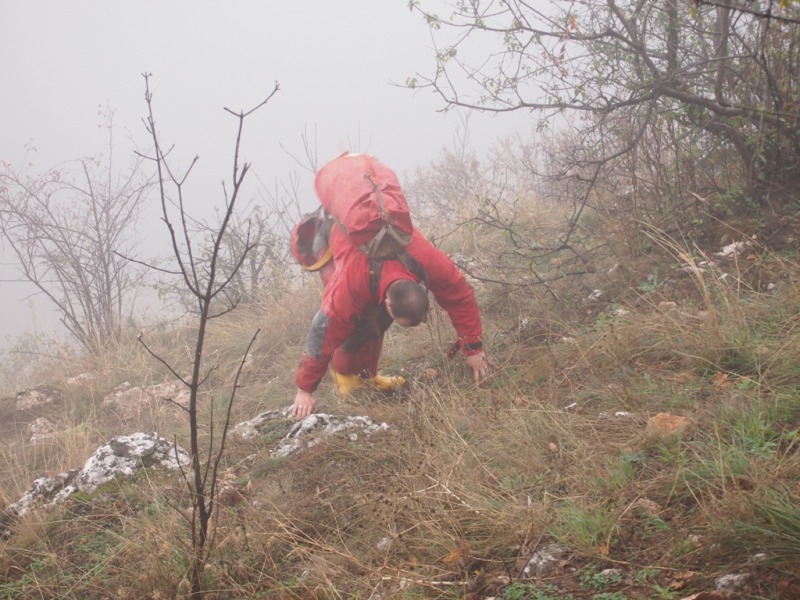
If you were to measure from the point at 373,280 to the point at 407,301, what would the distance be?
301mm

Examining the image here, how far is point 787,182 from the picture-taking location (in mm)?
3713

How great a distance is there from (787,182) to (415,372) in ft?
8.25

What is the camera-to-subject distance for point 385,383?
379cm

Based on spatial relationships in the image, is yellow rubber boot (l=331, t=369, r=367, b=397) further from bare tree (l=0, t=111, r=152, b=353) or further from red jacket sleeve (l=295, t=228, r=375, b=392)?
bare tree (l=0, t=111, r=152, b=353)

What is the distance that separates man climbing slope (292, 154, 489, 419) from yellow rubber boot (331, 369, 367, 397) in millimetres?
272

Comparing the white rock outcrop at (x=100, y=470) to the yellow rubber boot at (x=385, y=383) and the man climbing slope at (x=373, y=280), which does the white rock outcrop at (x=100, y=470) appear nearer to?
the man climbing slope at (x=373, y=280)

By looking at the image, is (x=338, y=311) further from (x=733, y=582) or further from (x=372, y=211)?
(x=733, y=582)

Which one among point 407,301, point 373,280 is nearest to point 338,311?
point 373,280

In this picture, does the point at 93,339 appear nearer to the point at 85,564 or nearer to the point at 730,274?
the point at 85,564

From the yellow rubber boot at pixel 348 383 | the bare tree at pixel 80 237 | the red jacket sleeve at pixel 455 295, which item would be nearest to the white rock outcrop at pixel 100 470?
the yellow rubber boot at pixel 348 383

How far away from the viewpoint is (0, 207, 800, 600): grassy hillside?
5.71 ft

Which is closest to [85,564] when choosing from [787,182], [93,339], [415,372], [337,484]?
[337,484]

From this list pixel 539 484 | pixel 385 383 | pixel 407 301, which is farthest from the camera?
pixel 385 383

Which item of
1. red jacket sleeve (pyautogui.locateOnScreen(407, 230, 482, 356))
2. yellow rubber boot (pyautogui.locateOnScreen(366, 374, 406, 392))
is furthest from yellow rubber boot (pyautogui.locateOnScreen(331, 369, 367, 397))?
red jacket sleeve (pyautogui.locateOnScreen(407, 230, 482, 356))
